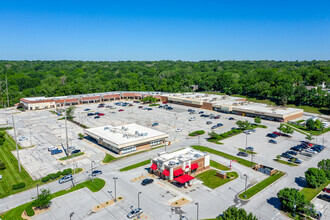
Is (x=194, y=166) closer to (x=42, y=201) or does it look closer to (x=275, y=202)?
(x=275, y=202)

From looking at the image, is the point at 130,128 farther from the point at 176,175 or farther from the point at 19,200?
the point at 19,200

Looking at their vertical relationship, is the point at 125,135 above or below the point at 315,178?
above

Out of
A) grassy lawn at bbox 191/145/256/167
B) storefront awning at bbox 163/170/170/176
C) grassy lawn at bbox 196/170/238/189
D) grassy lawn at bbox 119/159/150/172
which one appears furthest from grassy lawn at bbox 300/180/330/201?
grassy lawn at bbox 119/159/150/172

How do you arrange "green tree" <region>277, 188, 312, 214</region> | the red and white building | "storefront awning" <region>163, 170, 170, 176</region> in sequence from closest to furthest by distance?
1. "green tree" <region>277, 188, 312, 214</region>
2. the red and white building
3. "storefront awning" <region>163, 170, 170, 176</region>

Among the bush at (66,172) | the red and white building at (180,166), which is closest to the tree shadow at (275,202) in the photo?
the red and white building at (180,166)

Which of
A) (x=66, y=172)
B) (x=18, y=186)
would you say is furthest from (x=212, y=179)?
(x=18, y=186)

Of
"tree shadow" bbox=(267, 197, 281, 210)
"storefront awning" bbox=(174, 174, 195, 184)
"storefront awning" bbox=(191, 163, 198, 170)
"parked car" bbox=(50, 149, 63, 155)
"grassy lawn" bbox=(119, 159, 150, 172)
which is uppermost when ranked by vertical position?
"storefront awning" bbox=(191, 163, 198, 170)

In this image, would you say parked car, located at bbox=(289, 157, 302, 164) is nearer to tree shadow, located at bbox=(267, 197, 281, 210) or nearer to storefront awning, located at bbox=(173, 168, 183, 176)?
tree shadow, located at bbox=(267, 197, 281, 210)
